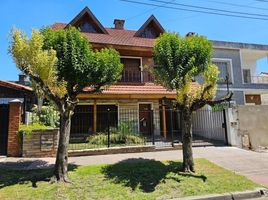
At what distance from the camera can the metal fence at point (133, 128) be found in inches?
445

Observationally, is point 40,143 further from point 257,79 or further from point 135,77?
point 257,79

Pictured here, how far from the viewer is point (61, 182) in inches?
237

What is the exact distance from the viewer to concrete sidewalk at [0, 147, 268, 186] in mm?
7582

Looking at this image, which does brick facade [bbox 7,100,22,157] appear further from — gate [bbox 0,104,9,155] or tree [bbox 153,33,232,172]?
tree [bbox 153,33,232,172]

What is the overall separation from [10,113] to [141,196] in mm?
6492

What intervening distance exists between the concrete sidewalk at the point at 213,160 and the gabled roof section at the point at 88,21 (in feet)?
33.4

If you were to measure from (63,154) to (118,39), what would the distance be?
1091 centimetres

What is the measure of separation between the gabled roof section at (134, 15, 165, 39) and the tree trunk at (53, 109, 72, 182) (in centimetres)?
1183

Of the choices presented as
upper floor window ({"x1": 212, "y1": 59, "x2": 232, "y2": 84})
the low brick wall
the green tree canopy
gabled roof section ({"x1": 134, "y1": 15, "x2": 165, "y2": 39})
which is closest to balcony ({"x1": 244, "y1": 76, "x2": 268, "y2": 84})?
upper floor window ({"x1": 212, "y1": 59, "x2": 232, "y2": 84})

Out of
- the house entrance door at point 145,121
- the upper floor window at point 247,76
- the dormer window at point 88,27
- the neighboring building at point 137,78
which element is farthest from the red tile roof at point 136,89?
the upper floor window at point 247,76

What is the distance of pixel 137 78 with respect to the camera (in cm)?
1534

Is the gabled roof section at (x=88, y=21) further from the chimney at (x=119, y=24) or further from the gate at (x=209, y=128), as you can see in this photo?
the gate at (x=209, y=128)

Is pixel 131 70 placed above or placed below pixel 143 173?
above

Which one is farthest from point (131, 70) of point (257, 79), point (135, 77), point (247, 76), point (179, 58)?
point (257, 79)
